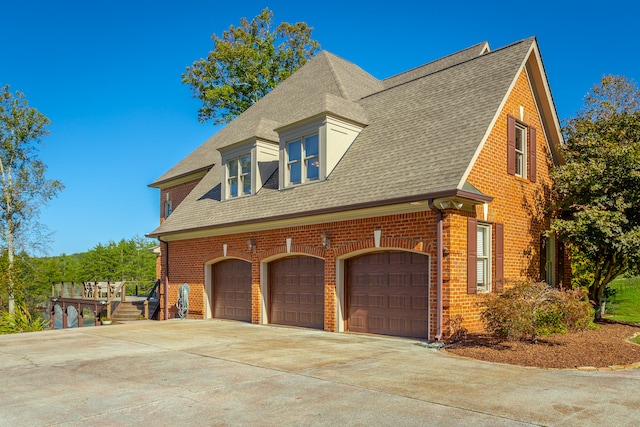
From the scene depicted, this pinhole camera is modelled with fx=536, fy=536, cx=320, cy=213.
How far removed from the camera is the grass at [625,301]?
20969mm

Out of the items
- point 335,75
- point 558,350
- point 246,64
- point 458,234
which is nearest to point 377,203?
point 458,234

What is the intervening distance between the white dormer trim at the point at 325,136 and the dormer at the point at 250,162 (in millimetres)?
1558

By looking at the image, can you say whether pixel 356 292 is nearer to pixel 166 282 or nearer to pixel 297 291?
pixel 297 291

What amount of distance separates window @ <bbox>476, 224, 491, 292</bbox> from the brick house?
1.2 inches

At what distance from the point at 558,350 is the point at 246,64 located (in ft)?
105

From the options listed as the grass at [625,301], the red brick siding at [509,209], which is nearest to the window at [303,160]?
the red brick siding at [509,209]

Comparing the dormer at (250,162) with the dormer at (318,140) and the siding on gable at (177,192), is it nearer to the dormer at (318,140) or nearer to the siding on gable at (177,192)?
the dormer at (318,140)

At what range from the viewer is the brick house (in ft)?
41.7

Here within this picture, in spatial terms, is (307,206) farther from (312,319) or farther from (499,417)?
(499,417)

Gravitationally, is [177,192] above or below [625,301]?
above

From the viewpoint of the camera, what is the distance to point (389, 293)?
549 inches

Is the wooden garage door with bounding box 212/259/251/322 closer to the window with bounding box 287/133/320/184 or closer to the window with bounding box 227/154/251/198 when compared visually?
the window with bounding box 227/154/251/198

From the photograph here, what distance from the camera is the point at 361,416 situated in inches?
251

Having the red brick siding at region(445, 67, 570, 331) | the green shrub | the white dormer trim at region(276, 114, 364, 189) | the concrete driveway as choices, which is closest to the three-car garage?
the red brick siding at region(445, 67, 570, 331)
